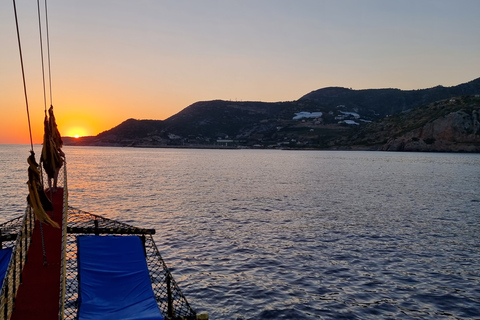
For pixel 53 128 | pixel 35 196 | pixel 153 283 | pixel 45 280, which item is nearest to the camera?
pixel 45 280

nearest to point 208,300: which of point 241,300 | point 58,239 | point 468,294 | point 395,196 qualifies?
point 241,300

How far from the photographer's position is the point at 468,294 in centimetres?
1897

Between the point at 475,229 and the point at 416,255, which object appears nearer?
the point at 416,255

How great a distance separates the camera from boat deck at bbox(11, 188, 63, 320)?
11094 millimetres

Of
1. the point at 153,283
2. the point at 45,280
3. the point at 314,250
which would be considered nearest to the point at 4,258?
the point at 45,280

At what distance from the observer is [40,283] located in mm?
12805

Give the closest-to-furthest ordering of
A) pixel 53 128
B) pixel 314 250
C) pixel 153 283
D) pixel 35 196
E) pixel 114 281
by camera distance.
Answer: pixel 35 196, pixel 114 281, pixel 153 283, pixel 53 128, pixel 314 250

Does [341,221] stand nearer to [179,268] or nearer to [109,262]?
[179,268]

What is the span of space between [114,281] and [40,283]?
110 inches

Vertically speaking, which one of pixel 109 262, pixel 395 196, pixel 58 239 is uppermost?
pixel 58 239

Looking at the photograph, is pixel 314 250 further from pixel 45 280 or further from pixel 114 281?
pixel 45 280

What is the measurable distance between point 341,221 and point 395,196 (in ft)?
77.3

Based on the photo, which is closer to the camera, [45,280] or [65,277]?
[65,277]

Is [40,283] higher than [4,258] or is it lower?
higher
